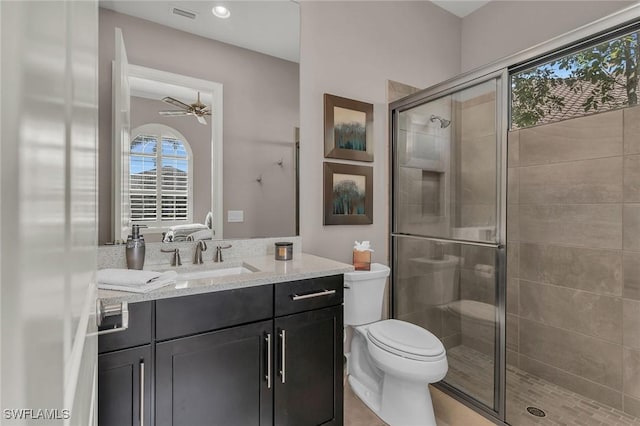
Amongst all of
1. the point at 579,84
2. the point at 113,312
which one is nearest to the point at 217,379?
the point at 113,312

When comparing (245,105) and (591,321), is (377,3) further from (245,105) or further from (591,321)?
(591,321)

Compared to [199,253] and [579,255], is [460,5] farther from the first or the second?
[199,253]

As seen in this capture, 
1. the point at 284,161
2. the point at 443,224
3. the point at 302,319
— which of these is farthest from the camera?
the point at 443,224

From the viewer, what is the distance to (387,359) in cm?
162

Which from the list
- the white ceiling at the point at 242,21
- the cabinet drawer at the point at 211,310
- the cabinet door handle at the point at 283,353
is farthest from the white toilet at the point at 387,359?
the white ceiling at the point at 242,21

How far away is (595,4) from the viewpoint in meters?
2.01

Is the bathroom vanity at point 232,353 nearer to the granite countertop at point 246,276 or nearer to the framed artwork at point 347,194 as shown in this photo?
the granite countertop at point 246,276

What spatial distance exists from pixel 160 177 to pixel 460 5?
9.28ft

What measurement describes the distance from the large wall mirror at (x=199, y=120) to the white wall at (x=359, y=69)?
0.11 metres

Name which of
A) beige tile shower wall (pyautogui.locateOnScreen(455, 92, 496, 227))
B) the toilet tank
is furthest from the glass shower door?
the toilet tank

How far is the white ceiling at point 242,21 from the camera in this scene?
1.55 m

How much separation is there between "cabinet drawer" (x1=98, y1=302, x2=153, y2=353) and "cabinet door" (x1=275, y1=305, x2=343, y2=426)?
1.63ft

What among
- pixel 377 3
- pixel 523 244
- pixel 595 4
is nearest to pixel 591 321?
pixel 523 244

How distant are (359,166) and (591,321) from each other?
1806 millimetres
